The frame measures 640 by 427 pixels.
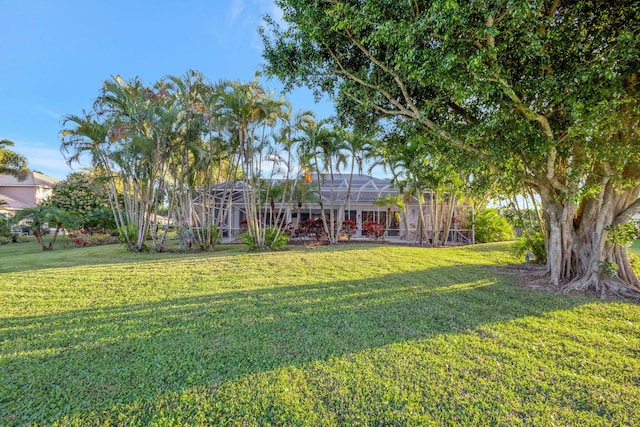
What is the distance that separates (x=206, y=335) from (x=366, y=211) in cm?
1769

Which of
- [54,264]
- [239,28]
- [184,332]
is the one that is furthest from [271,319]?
[239,28]

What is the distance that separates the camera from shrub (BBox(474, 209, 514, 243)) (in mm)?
17688

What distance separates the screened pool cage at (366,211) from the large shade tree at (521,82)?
30.3 ft

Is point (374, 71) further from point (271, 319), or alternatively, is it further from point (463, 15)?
point (271, 319)

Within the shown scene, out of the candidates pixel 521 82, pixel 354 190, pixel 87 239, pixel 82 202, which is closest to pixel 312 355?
pixel 521 82

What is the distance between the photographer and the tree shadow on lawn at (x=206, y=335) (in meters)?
2.69

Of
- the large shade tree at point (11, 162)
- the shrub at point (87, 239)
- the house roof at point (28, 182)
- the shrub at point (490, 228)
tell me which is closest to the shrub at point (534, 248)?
the shrub at point (490, 228)

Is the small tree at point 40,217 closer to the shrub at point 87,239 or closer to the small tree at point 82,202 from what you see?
the shrub at point 87,239

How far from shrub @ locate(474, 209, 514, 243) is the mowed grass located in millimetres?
12707

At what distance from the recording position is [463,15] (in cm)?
413

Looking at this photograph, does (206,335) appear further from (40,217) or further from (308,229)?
(40,217)

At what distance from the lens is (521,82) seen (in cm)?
511

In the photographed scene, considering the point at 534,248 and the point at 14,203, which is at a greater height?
the point at 14,203

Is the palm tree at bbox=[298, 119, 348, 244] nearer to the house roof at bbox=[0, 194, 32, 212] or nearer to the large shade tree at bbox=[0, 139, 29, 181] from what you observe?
the large shade tree at bbox=[0, 139, 29, 181]
